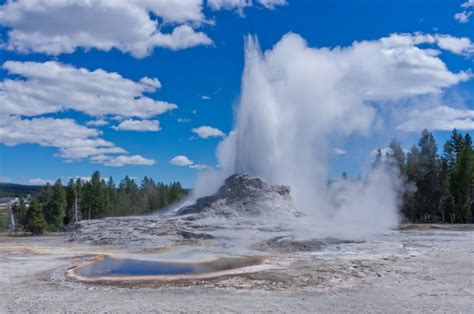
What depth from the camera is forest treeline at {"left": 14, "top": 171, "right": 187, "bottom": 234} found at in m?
53.8

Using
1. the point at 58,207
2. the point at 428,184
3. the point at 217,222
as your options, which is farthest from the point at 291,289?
the point at 58,207

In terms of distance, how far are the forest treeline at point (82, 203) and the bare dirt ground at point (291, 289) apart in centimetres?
3382

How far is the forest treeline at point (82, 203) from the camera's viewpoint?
176 ft

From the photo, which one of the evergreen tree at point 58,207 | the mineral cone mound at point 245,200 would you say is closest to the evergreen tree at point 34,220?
the evergreen tree at point 58,207

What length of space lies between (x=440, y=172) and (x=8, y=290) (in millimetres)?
52233

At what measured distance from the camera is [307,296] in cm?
A: 1369

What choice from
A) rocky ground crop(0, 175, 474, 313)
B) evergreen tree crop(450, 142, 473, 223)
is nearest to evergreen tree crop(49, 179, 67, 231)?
rocky ground crop(0, 175, 474, 313)

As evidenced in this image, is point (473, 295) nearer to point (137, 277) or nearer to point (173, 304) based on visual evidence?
point (173, 304)

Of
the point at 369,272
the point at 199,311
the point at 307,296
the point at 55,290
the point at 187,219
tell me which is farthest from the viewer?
the point at 187,219

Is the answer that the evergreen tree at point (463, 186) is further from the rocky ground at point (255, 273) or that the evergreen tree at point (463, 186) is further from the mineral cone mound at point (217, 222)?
the mineral cone mound at point (217, 222)

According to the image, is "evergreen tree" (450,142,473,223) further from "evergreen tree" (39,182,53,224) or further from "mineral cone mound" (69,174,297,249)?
"evergreen tree" (39,182,53,224)

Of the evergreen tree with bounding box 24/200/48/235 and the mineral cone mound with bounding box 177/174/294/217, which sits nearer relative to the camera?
the mineral cone mound with bounding box 177/174/294/217

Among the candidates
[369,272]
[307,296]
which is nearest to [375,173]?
[369,272]

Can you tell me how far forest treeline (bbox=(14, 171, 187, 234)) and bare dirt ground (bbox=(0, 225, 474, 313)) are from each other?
33816mm
